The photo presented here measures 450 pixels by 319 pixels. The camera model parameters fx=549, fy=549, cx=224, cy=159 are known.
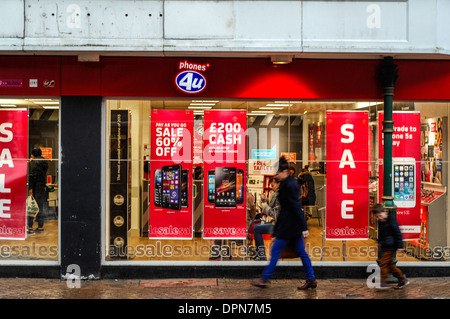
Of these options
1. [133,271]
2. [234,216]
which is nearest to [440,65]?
[234,216]

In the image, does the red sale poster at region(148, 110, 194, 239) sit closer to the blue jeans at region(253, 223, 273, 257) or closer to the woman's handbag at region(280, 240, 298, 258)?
the blue jeans at region(253, 223, 273, 257)

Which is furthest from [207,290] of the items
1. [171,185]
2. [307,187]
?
[307,187]

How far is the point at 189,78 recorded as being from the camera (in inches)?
384

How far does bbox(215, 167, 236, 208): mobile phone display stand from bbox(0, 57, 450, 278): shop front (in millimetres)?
20

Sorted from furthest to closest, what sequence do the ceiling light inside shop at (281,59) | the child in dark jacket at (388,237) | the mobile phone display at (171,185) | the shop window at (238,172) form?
the mobile phone display at (171,185) < the shop window at (238,172) < the ceiling light inside shop at (281,59) < the child in dark jacket at (388,237)

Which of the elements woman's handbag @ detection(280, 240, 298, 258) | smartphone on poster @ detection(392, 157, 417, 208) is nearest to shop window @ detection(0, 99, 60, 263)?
woman's handbag @ detection(280, 240, 298, 258)

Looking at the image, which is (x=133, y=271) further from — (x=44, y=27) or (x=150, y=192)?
(x=44, y=27)

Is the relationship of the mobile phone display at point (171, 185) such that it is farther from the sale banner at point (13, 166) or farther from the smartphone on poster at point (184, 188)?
the sale banner at point (13, 166)

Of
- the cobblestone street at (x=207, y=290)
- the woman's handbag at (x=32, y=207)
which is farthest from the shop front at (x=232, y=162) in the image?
the woman's handbag at (x=32, y=207)

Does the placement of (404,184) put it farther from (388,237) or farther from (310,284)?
(310,284)

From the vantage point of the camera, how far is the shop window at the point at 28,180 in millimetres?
10016

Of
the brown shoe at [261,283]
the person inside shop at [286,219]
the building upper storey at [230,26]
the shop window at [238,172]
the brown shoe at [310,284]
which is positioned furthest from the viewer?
the shop window at [238,172]

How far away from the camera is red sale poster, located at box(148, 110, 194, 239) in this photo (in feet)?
33.4

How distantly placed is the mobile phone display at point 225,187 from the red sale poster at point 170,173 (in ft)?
1.71
